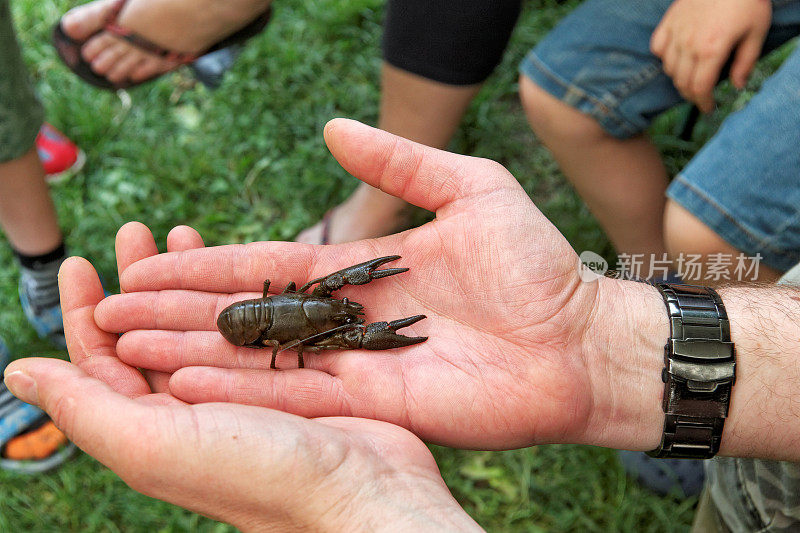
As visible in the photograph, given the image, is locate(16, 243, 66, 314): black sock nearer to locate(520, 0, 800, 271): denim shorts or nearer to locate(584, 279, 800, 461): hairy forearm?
locate(520, 0, 800, 271): denim shorts

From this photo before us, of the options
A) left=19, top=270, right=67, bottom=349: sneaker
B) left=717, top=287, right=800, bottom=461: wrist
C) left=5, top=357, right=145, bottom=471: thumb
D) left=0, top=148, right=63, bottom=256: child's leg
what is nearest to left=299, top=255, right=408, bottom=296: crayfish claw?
left=5, top=357, right=145, bottom=471: thumb

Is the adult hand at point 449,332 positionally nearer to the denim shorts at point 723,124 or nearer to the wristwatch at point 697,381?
the wristwatch at point 697,381

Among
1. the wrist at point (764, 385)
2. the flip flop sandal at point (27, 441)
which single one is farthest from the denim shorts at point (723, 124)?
the flip flop sandal at point (27, 441)

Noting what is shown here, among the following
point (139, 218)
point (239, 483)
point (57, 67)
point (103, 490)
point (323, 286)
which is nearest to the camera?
point (239, 483)

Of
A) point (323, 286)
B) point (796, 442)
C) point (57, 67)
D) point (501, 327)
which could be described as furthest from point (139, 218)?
point (796, 442)

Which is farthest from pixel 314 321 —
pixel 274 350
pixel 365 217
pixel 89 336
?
pixel 365 217

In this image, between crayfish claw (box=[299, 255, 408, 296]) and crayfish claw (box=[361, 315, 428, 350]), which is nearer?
crayfish claw (box=[361, 315, 428, 350])

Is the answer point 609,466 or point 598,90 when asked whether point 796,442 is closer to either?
point 609,466
